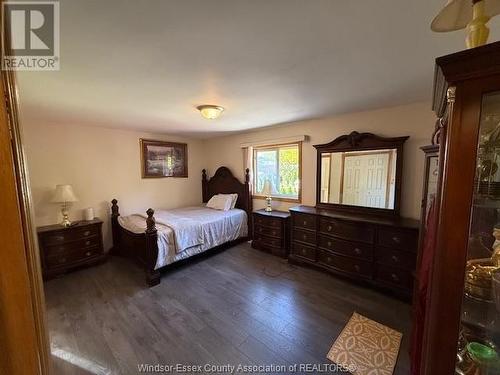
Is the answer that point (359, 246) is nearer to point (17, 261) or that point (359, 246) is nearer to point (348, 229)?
point (348, 229)

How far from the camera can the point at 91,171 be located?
11.3ft

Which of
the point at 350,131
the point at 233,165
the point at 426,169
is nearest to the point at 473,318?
the point at 426,169

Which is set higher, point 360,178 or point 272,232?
point 360,178

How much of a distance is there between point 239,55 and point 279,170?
2.64 metres

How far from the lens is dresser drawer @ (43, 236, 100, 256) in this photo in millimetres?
2805

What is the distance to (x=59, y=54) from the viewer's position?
135 centimetres

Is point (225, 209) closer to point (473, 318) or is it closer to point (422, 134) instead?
point (422, 134)

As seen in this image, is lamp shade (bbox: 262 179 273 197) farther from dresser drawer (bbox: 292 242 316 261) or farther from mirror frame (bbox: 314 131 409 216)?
dresser drawer (bbox: 292 242 316 261)

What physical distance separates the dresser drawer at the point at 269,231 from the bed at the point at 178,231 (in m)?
0.43

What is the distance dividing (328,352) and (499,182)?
1.64m

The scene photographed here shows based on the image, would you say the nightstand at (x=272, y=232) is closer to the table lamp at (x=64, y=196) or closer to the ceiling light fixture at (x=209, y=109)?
the ceiling light fixture at (x=209, y=109)

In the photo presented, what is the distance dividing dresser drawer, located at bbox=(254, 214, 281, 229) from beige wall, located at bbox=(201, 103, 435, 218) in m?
0.44

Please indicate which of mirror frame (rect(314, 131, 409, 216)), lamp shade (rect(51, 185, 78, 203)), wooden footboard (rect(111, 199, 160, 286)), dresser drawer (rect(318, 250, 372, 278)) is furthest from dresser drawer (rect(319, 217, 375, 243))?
lamp shade (rect(51, 185, 78, 203))

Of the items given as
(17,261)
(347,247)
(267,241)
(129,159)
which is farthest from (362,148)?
(129,159)
